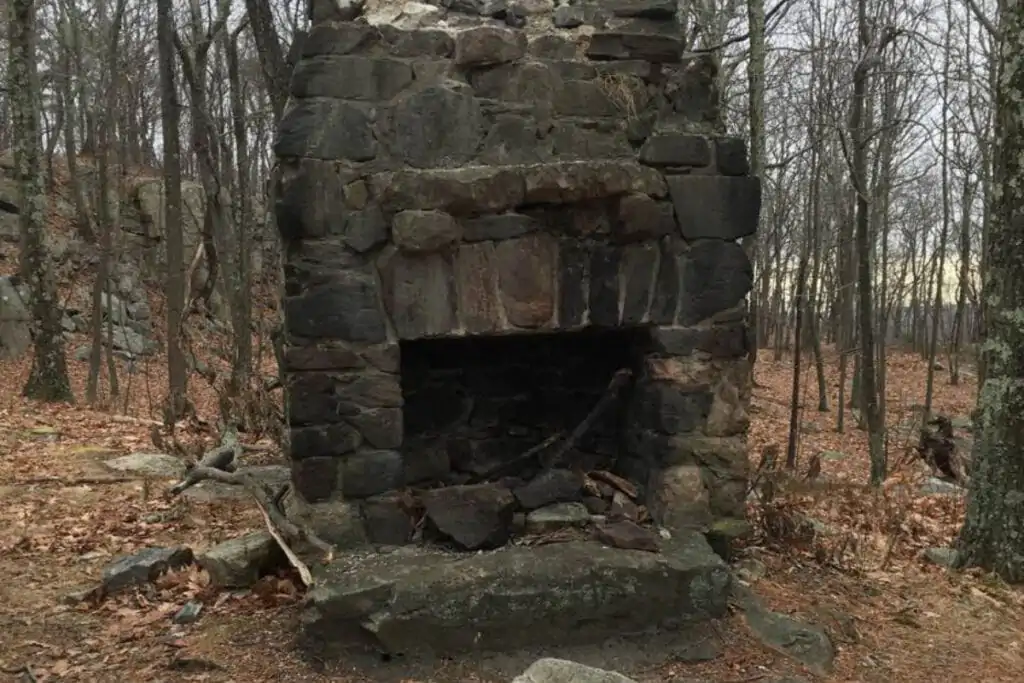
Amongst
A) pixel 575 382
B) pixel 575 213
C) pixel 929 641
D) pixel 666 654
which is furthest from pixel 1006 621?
pixel 575 213

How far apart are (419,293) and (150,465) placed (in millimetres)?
4394

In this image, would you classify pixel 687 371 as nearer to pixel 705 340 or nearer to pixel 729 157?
pixel 705 340

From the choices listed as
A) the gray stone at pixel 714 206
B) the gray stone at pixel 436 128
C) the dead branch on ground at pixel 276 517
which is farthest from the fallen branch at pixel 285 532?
the gray stone at pixel 714 206

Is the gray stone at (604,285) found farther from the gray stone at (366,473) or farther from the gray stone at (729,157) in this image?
the gray stone at (366,473)

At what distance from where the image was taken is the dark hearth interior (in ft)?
17.5

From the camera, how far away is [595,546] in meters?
4.33

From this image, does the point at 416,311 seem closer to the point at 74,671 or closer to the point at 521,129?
the point at 521,129

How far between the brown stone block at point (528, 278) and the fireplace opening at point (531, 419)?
438mm

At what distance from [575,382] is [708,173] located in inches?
65.3

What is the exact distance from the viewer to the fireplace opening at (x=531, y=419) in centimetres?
493

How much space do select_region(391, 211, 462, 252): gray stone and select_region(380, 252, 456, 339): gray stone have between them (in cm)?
8

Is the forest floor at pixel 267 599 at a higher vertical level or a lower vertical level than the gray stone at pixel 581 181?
lower

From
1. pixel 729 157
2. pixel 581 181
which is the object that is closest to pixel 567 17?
pixel 581 181

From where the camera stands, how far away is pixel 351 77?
431cm
